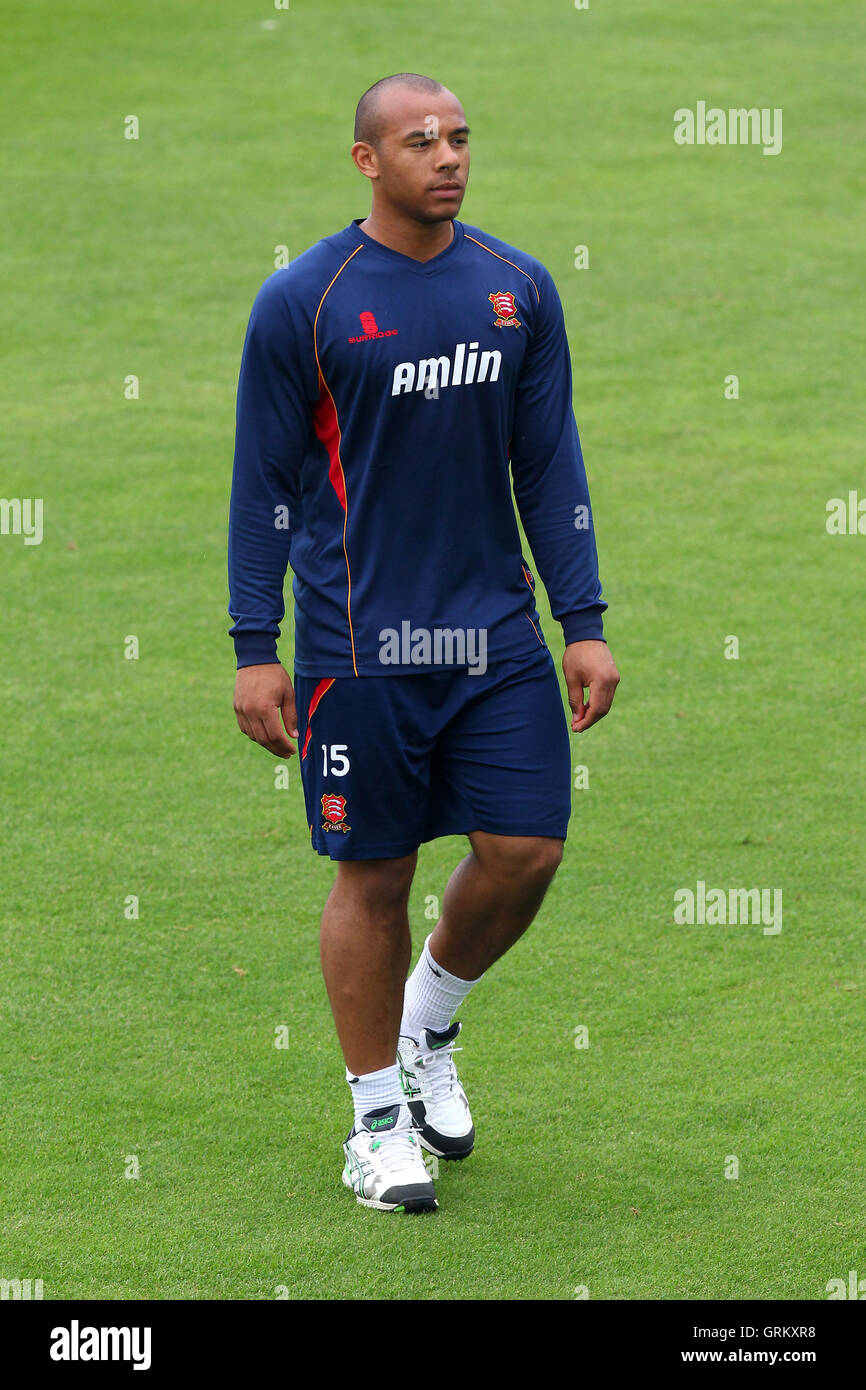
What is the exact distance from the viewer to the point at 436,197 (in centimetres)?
372

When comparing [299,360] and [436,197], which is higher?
[436,197]

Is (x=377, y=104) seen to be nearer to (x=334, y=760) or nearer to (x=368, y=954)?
(x=334, y=760)

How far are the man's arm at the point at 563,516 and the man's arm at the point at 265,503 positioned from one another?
1.72 ft

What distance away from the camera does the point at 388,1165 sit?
13.0ft

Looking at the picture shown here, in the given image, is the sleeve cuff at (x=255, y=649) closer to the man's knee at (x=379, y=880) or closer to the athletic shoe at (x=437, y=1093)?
the man's knee at (x=379, y=880)

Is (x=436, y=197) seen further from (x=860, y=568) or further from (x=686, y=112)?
(x=686, y=112)

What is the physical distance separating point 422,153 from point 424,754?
126 cm

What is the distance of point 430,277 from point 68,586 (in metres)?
4.44

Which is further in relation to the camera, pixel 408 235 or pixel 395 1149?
pixel 395 1149

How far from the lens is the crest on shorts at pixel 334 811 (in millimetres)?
3902

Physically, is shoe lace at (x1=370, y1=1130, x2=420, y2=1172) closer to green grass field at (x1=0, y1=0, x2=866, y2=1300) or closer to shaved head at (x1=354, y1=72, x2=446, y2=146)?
green grass field at (x1=0, y1=0, x2=866, y2=1300)

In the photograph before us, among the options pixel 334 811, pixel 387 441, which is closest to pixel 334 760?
pixel 334 811

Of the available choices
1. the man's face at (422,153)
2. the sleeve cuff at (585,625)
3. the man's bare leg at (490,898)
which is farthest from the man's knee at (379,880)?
the man's face at (422,153)
